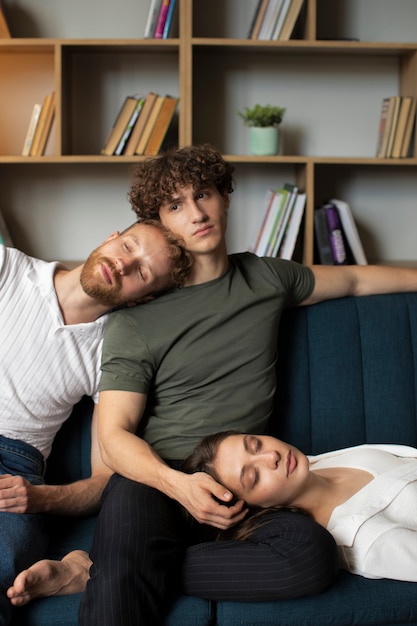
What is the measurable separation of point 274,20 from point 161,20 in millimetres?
459

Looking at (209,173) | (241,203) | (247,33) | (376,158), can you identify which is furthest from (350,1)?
(209,173)

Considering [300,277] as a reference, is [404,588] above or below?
below

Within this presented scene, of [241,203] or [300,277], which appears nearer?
[300,277]

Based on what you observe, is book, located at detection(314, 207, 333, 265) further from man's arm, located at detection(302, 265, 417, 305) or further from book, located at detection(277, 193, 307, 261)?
man's arm, located at detection(302, 265, 417, 305)

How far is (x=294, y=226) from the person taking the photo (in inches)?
130

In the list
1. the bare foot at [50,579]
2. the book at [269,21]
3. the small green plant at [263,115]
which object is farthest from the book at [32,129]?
the bare foot at [50,579]

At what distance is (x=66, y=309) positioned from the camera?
1.91m

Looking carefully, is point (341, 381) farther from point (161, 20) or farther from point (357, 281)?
point (161, 20)

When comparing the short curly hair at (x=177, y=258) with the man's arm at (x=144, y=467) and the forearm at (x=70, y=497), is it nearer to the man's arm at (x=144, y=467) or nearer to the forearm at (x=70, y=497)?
the man's arm at (x=144, y=467)

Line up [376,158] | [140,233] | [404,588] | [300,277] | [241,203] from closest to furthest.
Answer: [404,588], [140,233], [300,277], [376,158], [241,203]

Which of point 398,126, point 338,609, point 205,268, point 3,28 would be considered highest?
point 3,28

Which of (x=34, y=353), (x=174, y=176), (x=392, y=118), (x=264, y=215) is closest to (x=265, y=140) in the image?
(x=264, y=215)

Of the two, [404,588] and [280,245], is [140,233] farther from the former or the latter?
[280,245]

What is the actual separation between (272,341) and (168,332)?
0.27 meters
